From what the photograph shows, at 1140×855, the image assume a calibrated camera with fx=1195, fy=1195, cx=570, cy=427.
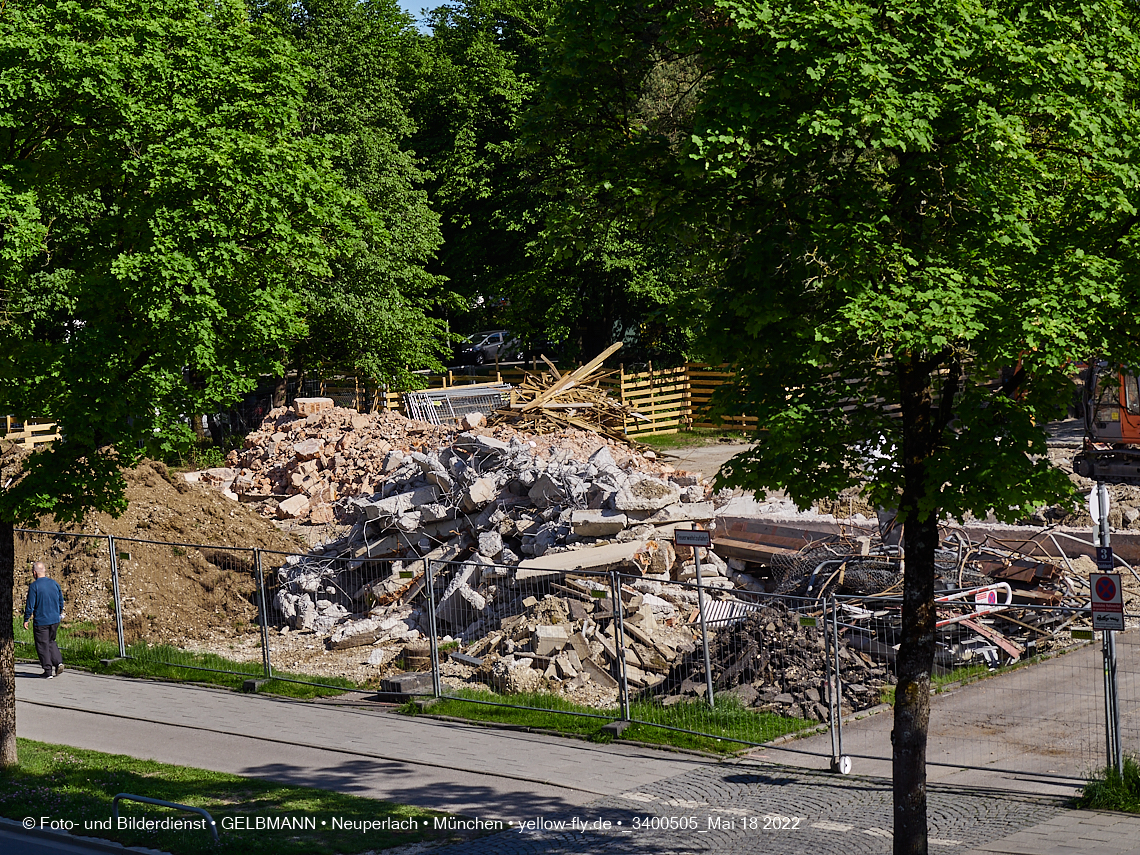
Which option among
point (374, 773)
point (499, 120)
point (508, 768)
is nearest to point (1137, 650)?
point (508, 768)

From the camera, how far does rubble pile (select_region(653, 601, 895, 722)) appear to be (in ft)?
43.0

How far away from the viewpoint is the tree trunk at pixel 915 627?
757 cm

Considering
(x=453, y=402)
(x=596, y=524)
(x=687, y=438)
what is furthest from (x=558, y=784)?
(x=687, y=438)

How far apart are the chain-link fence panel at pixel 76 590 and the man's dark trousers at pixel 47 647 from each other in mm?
885

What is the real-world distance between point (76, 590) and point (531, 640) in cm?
913

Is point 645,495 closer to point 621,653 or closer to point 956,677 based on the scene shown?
point 621,653

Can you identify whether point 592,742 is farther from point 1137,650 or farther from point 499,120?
point 499,120

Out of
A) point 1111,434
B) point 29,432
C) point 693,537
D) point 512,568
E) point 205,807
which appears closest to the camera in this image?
point 205,807

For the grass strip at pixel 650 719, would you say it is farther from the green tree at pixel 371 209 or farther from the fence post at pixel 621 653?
the green tree at pixel 371 209

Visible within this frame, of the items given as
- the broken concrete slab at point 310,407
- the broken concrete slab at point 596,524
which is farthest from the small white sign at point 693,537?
the broken concrete slab at point 310,407

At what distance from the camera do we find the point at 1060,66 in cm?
692

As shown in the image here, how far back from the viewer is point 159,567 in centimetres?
2031

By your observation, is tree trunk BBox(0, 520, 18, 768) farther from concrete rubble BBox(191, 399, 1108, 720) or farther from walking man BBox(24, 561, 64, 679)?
concrete rubble BBox(191, 399, 1108, 720)

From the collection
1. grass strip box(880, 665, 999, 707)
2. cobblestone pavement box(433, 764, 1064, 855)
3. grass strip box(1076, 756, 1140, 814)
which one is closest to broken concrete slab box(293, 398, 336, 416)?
grass strip box(880, 665, 999, 707)
